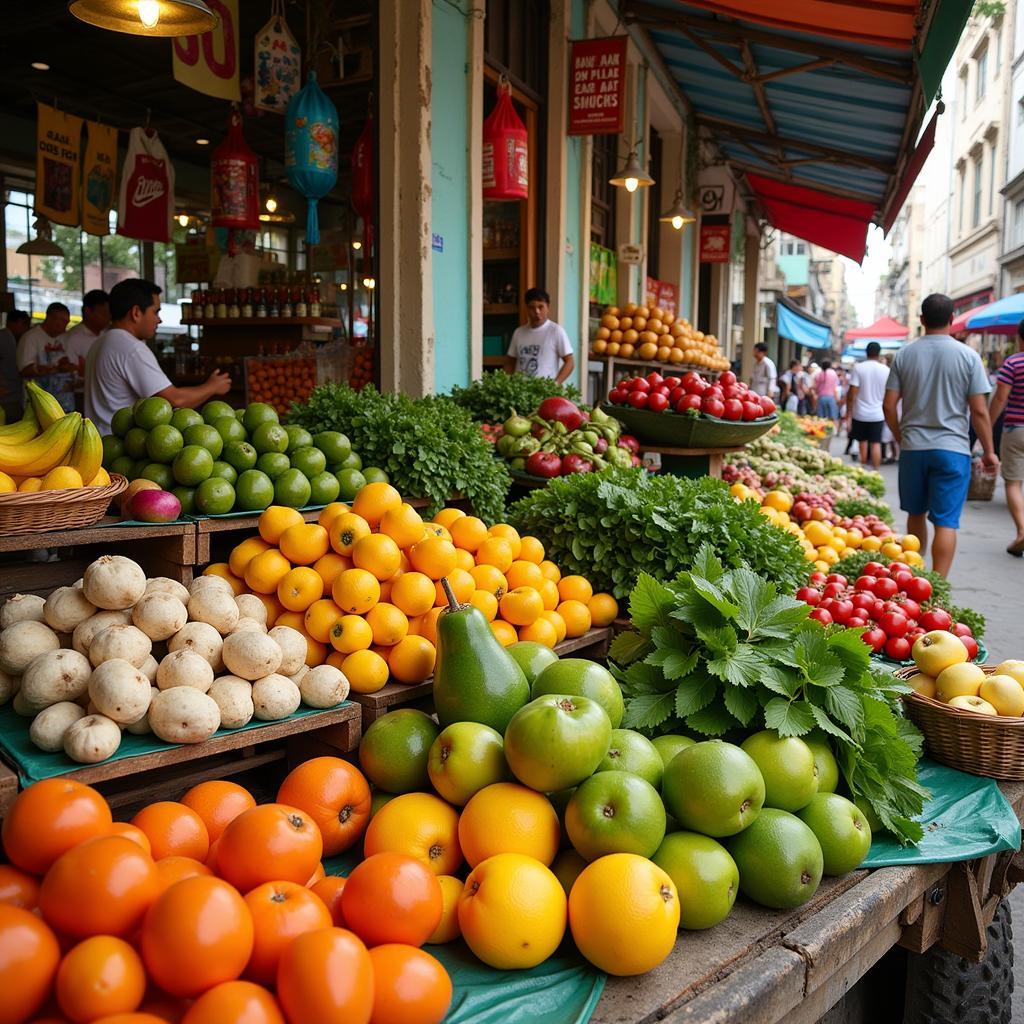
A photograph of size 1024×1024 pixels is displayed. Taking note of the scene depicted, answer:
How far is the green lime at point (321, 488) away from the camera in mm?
3526

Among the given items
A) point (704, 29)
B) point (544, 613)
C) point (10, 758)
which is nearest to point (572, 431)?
point (544, 613)

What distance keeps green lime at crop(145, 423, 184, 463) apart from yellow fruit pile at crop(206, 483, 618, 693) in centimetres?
46

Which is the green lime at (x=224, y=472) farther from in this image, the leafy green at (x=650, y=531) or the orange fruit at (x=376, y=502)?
the leafy green at (x=650, y=531)

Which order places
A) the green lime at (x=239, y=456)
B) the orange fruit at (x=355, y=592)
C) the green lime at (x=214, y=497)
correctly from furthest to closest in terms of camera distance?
the green lime at (x=239, y=456)
the green lime at (x=214, y=497)
the orange fruit at (x=355, y=592)

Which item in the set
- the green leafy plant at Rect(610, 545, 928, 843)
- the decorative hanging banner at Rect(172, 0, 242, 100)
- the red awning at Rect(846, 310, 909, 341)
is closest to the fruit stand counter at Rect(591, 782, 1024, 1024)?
the green leafy plant at Rect(610, 545, 928, 843)

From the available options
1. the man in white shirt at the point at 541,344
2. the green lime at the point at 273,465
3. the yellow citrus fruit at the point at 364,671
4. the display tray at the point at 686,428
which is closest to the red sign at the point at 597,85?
the man in white shirt at the point at 541,344

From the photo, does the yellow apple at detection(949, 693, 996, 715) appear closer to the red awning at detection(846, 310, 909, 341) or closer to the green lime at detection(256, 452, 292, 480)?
the green lime at detection(256, 452, 292, 480)

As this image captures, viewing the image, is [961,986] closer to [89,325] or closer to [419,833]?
[419,833]

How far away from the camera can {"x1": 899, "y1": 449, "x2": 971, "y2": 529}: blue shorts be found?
667cm

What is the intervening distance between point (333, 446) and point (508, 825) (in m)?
2.17

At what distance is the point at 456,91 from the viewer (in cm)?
662

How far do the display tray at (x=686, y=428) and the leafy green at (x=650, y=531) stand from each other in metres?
1.65

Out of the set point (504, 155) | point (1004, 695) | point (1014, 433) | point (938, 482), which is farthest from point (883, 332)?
point (1004, 695)

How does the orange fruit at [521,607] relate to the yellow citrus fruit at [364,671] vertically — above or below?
→ above
